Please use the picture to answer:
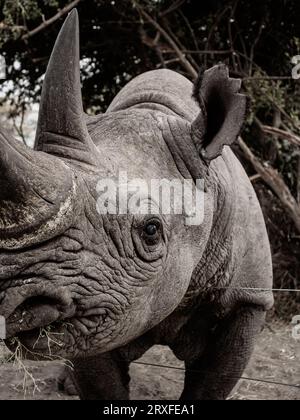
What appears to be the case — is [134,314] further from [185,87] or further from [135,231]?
[185,87]

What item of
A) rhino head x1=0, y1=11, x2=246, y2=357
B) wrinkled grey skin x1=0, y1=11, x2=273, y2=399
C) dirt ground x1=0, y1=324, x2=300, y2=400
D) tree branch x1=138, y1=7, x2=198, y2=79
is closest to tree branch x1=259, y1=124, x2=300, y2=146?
tree branch x1=138, y1=7, x2=198, y2=79

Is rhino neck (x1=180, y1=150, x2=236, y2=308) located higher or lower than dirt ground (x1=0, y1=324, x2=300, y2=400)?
higher

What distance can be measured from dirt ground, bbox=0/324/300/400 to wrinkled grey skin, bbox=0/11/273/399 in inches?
32.6

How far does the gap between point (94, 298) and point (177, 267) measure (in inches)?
18.5

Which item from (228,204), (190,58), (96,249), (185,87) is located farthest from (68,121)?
(190,58)

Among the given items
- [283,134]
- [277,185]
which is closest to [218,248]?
[277,185]

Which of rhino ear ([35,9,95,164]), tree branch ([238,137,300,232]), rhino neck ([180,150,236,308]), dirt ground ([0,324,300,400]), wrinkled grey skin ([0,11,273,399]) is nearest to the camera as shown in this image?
wrinkled grey skin ([0,11,273,399])

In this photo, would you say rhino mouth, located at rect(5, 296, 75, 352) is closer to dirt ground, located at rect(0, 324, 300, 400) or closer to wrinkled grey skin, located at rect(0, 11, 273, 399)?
wrinkled grey skin, located at rect(0, 11, 273, 399)

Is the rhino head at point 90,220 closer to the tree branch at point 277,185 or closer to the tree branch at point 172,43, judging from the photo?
the tree branch at point 277,185

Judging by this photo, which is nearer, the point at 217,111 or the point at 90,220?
the point at 90,220

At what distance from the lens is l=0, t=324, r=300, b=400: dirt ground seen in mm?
4613

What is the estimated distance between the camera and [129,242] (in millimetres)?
2531

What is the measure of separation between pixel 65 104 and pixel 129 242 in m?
0.53

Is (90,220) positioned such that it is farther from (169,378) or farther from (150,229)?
(169,378)
